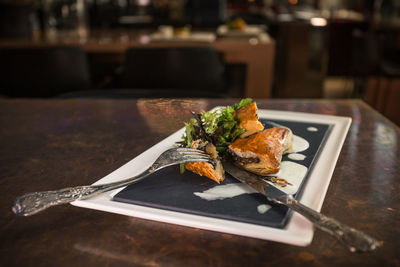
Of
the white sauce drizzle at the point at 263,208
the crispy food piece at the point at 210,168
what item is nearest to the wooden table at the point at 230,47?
the crispy food piece at the point at 210,168

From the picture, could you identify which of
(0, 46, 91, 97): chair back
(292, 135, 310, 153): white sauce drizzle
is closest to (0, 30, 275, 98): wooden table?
(0, 46, 91, 97): chair back

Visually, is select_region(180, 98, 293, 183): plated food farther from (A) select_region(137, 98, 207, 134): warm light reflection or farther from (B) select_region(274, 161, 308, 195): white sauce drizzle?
(A) select_region(137, 98, 207, 134): warm light reflection

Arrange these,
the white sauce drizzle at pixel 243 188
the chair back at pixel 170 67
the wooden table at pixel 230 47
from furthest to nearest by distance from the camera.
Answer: the wooden table at pixel 230 47, the chair back at pixel 170 67, the white sauce drizzle at pixel 243 188

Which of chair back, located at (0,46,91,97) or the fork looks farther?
chair back, located at (0,46,91,97)

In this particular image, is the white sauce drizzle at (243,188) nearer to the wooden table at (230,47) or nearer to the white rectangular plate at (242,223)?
the white rectangular plate at (242,223)

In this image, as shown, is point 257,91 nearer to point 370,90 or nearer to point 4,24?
point 370,90

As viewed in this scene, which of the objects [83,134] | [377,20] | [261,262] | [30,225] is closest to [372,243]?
[261,262]

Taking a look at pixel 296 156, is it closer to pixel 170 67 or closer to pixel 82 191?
pixel 82 191
